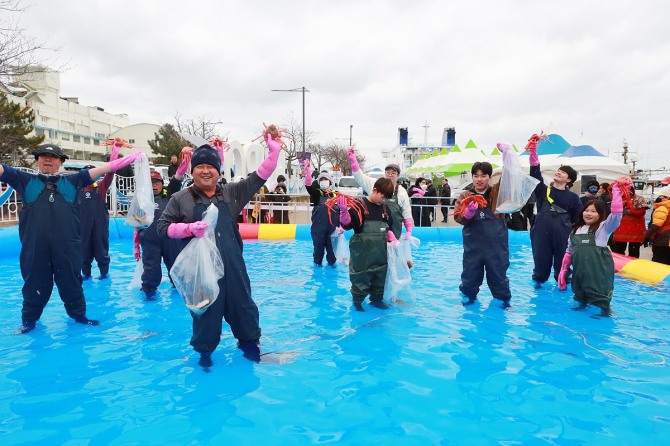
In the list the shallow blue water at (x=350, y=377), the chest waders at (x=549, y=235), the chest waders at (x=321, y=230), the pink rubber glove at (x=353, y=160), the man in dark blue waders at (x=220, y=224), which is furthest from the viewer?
the chest waders at (x=321, y=230)

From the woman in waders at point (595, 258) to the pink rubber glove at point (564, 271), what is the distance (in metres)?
0.56

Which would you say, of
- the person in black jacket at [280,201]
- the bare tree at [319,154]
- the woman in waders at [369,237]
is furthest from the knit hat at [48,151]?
the bare tree at [319,154]

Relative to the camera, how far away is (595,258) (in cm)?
534

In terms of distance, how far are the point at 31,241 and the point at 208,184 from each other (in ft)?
7.26

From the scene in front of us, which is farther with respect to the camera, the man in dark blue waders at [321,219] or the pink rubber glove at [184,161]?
the man in dark blue waders at [321,219]

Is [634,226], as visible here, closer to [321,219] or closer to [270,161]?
[321,219]

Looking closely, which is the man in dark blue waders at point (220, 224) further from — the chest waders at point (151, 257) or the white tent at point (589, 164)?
the white tent at point (589, 164)

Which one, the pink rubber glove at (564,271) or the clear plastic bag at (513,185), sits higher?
the clear plastic bag at (513,185)

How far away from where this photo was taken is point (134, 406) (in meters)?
3.19

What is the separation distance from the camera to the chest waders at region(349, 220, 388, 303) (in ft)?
17.7

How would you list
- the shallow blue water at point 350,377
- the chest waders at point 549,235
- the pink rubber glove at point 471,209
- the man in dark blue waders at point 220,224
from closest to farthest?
the shallow blue water at point 350,377, the man in dark blue waders at point 220,224, the pink rubber glove at point 471,209, the chest waders at point 549,235

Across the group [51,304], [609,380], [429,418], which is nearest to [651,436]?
[609,380]

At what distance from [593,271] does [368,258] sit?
104 inches

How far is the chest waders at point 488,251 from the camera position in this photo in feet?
17.5
